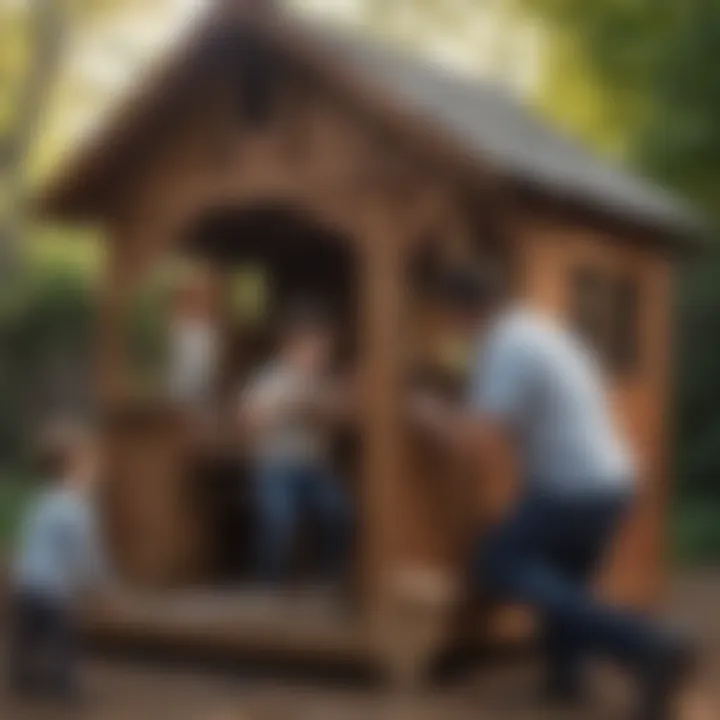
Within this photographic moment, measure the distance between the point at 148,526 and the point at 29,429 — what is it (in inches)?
357

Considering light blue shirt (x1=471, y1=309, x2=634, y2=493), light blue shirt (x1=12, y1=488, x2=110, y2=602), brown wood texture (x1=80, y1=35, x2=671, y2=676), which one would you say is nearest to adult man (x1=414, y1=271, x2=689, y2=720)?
light blue shirt (x1=471, y1=309, x2=634, y2=493)

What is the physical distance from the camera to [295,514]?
33.2 ft

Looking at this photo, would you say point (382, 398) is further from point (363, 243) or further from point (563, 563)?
point (563, 563)

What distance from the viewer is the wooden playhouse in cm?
905

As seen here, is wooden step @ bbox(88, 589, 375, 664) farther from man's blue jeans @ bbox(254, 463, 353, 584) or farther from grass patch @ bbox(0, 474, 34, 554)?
grass patch @ bbox(0, 474, 34, 554)

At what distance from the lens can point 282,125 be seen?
956 centimetres

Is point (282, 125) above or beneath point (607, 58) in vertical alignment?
beneath

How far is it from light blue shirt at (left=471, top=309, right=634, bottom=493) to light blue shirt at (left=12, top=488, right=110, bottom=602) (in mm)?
1825

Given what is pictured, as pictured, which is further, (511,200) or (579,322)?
(579,322)

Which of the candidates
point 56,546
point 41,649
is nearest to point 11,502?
point 41,649

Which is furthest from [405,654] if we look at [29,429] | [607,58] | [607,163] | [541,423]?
[29,429]

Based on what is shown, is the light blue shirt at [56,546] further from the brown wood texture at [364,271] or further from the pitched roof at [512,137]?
the pitched roof at [512,137]

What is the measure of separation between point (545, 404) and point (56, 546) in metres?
2.24

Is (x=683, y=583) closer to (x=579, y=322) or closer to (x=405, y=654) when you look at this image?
(x=579, y=322)
